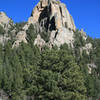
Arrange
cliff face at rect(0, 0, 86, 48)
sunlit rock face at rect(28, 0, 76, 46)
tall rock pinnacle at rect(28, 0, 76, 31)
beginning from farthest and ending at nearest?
1. tall rock pinnacle at rect(28, 0, 76, 31)
2. sunlit rock face at rect(28, 0, 76, 46)
3. cliff face at rect(0, 0, 86, 48)

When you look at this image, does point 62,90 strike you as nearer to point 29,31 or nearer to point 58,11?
point 29,31

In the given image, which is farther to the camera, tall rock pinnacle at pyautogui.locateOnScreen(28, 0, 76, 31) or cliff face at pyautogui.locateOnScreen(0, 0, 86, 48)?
tall rock pinnacle at pyautogui.locateOnScreen(28, 0, 76, 31)

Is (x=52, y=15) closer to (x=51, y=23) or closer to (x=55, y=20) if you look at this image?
(x=51, y=23)

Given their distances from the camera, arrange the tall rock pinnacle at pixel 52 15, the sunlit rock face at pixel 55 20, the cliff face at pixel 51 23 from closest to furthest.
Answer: the cliff face at pixel 51 23 → the sunlit rock face at pixel 55 20 → the tall rock pinnacle at pixel 52 15

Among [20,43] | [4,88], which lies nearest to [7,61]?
[4,88]

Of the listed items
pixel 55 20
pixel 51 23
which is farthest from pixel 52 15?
pixel 55 20

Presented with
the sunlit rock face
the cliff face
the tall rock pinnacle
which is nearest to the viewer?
the cliff face

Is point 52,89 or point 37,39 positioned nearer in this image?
point 52,89

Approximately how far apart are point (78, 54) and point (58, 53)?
204 ft

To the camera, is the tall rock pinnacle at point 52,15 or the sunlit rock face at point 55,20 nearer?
the sunlit rock face at point 55,20

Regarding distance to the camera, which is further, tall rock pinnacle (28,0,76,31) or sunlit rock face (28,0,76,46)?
tall rock pinnacle (28,0,76,31)

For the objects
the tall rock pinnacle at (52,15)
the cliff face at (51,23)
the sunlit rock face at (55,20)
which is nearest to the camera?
the cliff face at (51,23)

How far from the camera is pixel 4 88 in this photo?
1876 inches

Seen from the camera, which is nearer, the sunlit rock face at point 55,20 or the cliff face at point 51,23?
the cliff face at point 51,23
